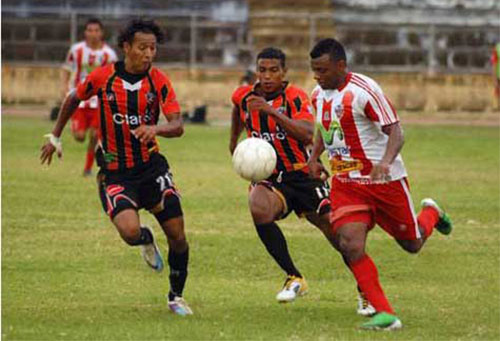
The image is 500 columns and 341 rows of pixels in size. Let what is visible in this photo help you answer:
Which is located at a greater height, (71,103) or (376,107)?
(376,107)

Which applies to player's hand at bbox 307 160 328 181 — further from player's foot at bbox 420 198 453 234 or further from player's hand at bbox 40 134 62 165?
player's hand at bbox 40 134 62 165

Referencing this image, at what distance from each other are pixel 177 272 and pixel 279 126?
1509mm

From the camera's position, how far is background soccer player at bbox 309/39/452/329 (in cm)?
1080

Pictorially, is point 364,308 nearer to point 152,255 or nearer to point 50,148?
point 152,255

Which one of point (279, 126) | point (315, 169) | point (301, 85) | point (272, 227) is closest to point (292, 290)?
point (272, 227)

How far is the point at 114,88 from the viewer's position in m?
11.5

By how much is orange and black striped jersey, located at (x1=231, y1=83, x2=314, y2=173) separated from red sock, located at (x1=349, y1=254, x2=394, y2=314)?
5.53 feet

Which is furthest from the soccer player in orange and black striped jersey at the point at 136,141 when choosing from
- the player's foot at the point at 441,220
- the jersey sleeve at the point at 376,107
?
the player's foot at the point at 441,220

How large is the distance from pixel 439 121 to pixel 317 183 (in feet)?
82.5

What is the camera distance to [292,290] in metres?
11.8

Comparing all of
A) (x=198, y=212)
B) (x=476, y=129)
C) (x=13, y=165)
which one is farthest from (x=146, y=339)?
(x=476, y=129)

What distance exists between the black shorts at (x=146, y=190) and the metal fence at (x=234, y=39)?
92.3ft

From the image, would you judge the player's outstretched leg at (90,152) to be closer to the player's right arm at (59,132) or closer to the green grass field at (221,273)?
the green grass field at (221,273)

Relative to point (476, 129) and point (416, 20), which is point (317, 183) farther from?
point (416, 20)
